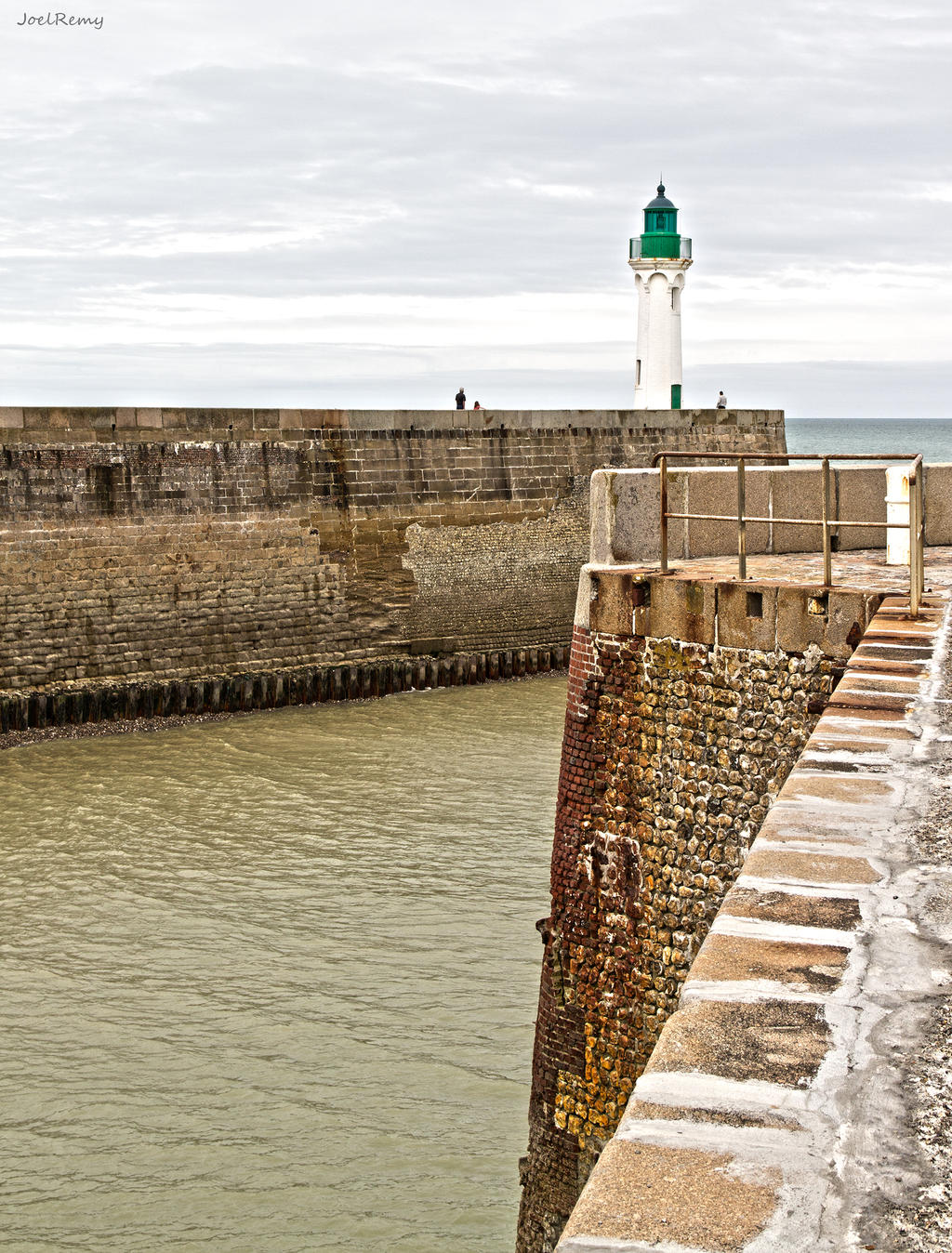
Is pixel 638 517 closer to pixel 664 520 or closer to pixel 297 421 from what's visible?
pixel 664 520

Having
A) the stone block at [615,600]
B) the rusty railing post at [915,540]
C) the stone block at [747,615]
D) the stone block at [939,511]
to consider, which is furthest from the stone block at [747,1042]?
the stone block at [939,511]

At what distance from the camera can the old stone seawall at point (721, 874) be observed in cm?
204

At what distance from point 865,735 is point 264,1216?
4.54m

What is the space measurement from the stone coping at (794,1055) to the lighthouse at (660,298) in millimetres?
30127

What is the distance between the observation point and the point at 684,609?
20.9ft

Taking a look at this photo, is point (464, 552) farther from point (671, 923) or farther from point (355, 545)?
point (671, 923)

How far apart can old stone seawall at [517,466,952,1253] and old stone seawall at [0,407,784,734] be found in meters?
13.5

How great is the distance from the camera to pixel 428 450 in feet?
78.0

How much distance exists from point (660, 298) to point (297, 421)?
13.5m

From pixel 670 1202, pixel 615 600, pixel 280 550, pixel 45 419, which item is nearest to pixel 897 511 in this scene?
pixel 615 600

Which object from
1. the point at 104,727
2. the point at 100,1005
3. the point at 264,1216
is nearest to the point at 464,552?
the point at 104,727

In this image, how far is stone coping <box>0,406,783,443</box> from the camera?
1967 centimetres

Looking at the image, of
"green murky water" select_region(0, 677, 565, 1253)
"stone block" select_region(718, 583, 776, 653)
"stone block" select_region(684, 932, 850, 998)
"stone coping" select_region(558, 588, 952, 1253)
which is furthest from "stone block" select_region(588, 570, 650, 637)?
"stone block" select_region(684, 932, 850, 998)

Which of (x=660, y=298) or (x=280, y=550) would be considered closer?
(x=280, y=550)
